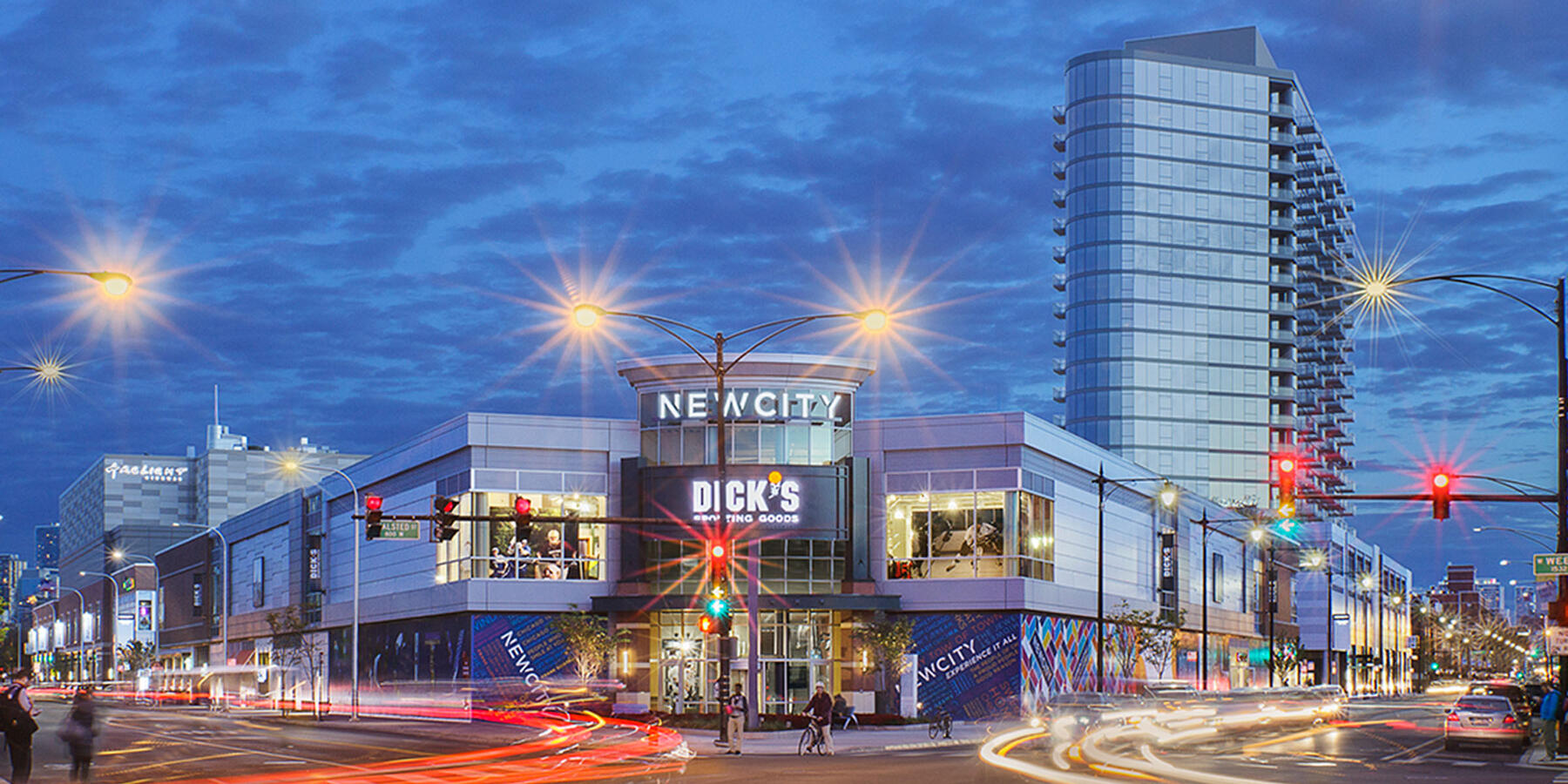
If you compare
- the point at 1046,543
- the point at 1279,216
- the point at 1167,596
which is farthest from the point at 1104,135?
the point at 1046,543

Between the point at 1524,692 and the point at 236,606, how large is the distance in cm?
8264

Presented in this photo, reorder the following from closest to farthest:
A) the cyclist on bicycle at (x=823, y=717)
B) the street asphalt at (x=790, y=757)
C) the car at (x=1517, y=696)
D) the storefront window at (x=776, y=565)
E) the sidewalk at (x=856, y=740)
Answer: the street asphalt at (x=790, y=757)
the cyclist on bicycle at (x=823, y=717)
the sidewalk at (x=856, y=740)
the car at (x=1517, y=696)
the storefront window at (x=776, y=565)

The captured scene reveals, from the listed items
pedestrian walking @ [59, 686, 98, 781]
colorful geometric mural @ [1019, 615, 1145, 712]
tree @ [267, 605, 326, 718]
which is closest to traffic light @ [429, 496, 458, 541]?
pedestrian walking @ [59, 686, 98, 781]

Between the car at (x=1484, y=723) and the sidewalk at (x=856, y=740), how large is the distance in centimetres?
1331

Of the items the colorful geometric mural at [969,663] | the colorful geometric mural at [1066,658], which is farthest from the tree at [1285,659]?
the colorful geometric mural at [969,663]

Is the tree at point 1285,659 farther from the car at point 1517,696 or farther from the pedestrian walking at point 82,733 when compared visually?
the pedestrian walking at point 82,733

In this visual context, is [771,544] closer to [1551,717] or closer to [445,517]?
[445,517]

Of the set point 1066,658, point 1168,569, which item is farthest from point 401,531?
point 1168,569

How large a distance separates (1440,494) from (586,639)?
37.1 metres

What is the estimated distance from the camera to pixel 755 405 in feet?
219

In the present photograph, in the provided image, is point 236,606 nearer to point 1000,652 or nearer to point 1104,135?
point 1000,652

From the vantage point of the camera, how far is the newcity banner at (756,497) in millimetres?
65688

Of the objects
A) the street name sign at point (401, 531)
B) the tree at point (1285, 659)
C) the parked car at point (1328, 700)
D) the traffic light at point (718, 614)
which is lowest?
the tree at point (1285, 659)

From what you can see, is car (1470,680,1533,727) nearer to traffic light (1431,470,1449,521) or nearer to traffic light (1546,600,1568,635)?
traffic light (1546,600,1568,635)
